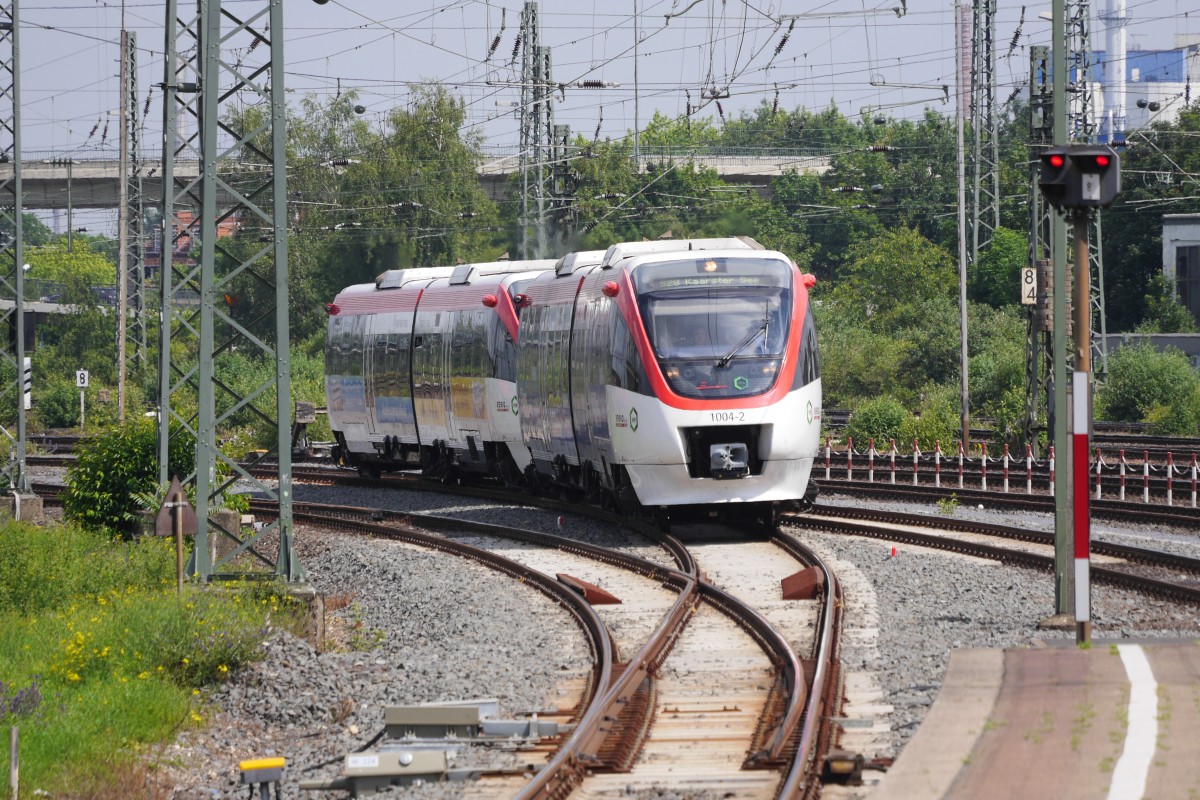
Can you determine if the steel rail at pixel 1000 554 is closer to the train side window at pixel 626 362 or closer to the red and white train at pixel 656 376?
the red and white train at pixel 656 376

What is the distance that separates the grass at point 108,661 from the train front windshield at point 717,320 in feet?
21.5

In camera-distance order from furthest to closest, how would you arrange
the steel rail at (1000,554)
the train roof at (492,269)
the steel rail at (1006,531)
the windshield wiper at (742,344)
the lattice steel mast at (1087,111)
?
1. the lattice steel mast at (1087,111)
2. the train roof at (492,269)
3. the windshield wiper at (742,344)
4. the steel rail at (1006,531)
5. the steel rail at (1000,554)

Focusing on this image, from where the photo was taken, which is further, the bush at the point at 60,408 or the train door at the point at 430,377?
the bush at the point at 60,408

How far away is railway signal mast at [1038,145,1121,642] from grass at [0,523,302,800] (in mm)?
6587

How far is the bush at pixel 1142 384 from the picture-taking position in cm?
4459

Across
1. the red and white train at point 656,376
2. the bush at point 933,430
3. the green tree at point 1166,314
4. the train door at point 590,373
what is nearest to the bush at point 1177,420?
the bush at point 933,430

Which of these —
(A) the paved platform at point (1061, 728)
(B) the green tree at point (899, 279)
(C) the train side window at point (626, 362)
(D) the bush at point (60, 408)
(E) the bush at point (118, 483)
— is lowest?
(A) the paved platform at point (1061, 728)

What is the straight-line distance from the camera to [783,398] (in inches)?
840

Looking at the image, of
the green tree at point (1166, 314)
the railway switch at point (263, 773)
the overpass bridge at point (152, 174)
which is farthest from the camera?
the overpass bridge at point (152, 174)

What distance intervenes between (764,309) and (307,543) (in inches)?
323

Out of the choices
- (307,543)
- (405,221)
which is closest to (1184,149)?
(405,221)

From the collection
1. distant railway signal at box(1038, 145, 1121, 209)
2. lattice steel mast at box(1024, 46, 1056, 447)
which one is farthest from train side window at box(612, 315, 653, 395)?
lattice steel mast at box(1024, 46, 1056, 447)

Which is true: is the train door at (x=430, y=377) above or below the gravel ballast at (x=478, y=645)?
above

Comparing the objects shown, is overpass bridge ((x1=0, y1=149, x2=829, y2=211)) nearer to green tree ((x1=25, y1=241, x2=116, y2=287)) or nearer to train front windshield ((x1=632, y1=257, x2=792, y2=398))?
green tree ((x1=25, y1=241, x2=116, y2=287))
